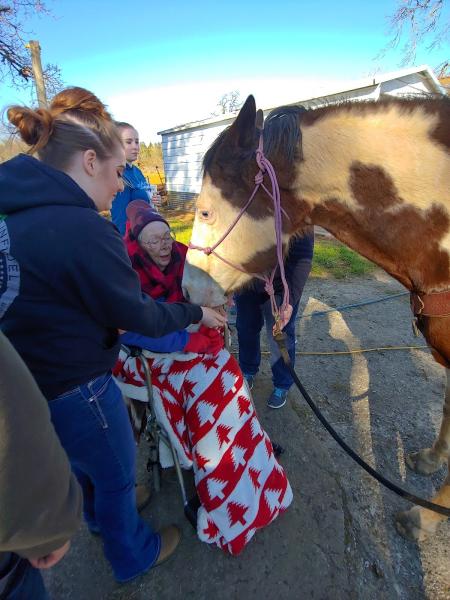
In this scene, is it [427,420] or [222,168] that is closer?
[222,168]

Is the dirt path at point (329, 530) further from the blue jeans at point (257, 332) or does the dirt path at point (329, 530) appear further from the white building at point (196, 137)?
the white building at point (196, 137)

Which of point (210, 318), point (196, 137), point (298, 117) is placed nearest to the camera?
point (298, 117)

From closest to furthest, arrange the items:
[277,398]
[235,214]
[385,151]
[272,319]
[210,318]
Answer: [385,151]
[235,214]
[210,318]
[272,319]
[277,398]

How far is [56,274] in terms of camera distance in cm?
104

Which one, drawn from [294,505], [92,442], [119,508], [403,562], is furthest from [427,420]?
[92,442]

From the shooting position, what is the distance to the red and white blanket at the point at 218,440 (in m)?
1.77

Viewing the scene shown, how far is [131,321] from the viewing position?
47.7 inches

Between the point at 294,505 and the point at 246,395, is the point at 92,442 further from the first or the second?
the point at 294,505

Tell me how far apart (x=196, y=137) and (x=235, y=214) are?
12136 millimetres

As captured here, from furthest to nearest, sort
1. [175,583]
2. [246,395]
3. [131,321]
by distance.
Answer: [246,395], [175,583], [131,321]

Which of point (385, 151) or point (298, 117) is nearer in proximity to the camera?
point (385, 151)

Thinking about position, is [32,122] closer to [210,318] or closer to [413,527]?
[210,318]

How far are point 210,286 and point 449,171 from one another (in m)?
1.18

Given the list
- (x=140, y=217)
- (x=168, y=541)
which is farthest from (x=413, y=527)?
(x=140, y=217)
